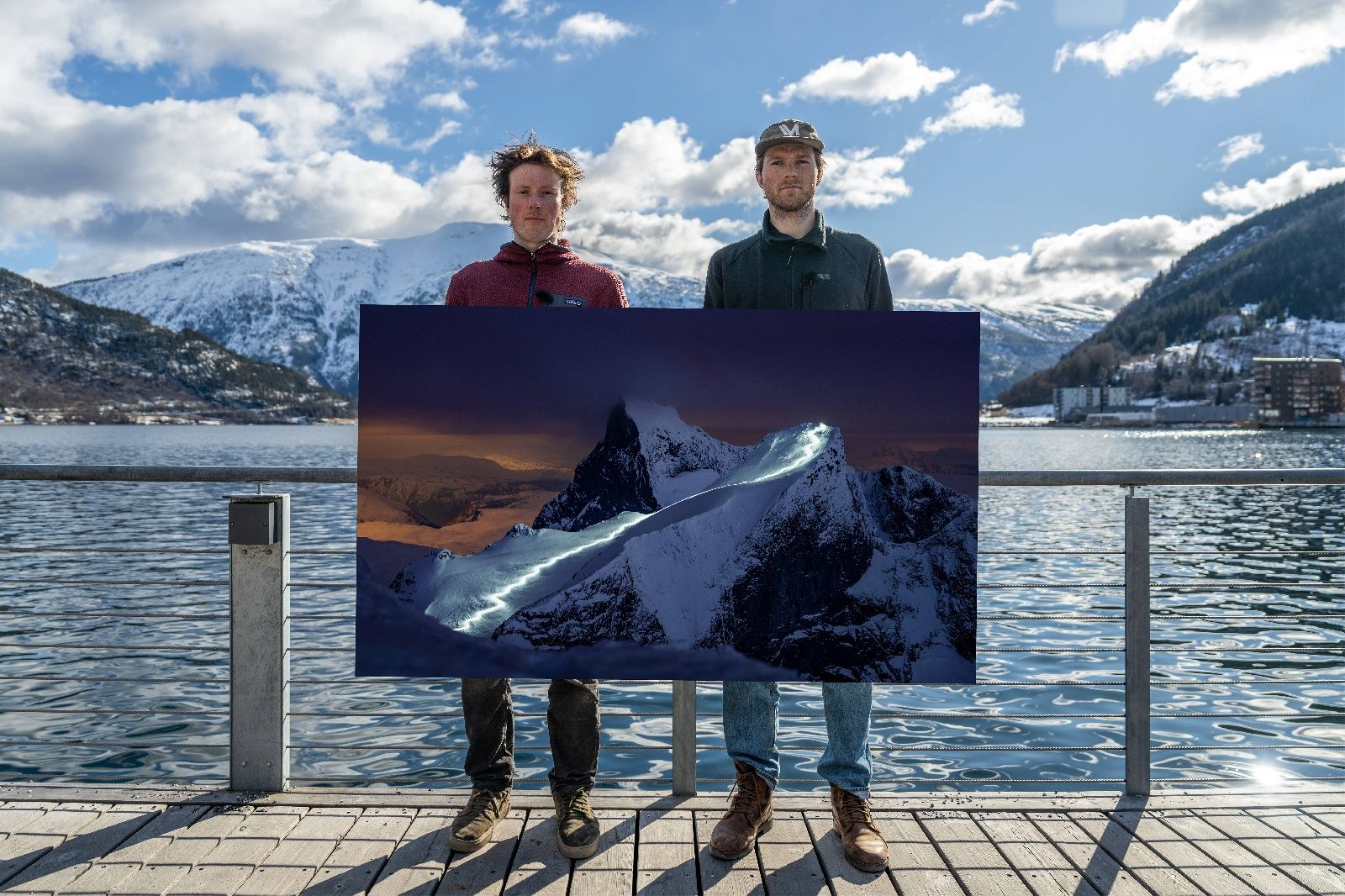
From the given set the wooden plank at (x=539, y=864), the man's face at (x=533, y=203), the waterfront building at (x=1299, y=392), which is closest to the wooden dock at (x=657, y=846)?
the wooden plank at (x=539, y=864)

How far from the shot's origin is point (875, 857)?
2.73 metres

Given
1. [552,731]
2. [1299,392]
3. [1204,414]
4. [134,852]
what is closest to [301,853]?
[134,852]

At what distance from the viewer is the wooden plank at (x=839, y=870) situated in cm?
264

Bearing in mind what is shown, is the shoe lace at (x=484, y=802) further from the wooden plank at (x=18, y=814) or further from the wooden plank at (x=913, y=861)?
the wooden plank at (x=18, y=814)

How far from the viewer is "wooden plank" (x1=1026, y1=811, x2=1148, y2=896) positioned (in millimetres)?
2650

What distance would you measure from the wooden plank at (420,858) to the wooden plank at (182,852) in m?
0.58

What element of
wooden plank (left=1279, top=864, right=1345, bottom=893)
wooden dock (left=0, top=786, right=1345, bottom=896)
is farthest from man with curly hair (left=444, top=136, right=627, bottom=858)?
wooden plank (left=1279, top=864, right=1345, bottom=893)

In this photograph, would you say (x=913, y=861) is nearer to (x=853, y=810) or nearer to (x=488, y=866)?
(x=853, y=810)

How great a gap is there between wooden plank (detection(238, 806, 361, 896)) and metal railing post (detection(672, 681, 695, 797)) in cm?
109

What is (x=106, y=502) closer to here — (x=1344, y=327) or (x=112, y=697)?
(x=112, y=697)

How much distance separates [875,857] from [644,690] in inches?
219

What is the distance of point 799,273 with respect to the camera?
3.03 meters

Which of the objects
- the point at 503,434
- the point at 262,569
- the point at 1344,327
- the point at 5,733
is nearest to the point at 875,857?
the point at 503,434

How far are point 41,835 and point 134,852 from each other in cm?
38
